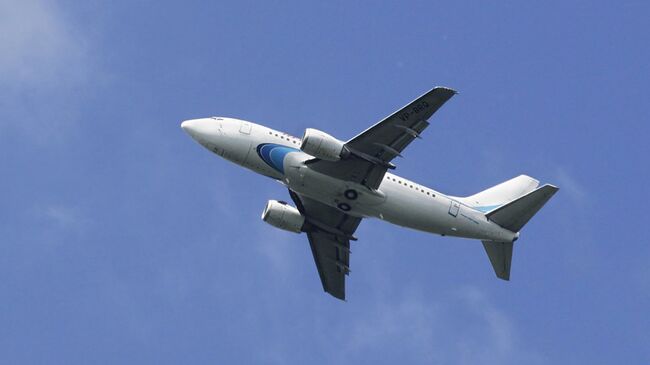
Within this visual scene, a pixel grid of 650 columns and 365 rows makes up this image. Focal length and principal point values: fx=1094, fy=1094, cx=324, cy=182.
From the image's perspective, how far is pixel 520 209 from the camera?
236 feet

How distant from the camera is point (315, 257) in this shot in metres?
80.9

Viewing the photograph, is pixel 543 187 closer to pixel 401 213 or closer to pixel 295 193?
pixel 401 213

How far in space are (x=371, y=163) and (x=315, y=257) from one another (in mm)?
13676

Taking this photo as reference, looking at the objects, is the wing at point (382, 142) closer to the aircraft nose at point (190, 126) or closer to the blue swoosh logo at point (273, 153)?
the blue swoosh logo at point (273, 153)

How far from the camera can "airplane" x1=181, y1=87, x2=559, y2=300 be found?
68500mm

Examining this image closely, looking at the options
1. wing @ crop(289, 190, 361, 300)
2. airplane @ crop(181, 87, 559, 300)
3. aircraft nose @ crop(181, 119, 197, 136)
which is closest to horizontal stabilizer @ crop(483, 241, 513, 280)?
airplane @ crop(181, 87, 559, 300)

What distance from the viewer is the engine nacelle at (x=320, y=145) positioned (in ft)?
223

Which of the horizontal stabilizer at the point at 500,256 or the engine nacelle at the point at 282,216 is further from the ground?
the engine nacelle at the point at 282,216

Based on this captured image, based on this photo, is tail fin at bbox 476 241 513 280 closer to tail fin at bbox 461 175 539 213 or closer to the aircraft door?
tail fin at bbox 461 175 539 213

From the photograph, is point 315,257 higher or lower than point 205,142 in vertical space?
lower

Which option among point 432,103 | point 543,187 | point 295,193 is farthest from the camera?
point 295,193

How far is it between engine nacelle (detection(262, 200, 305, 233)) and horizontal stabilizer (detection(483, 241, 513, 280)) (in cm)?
1339

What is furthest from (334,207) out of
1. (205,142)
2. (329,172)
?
(205,142)

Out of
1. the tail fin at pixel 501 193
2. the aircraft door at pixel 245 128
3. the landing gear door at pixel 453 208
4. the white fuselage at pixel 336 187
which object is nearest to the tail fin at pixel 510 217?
the white fuselage at pixel 336 187
